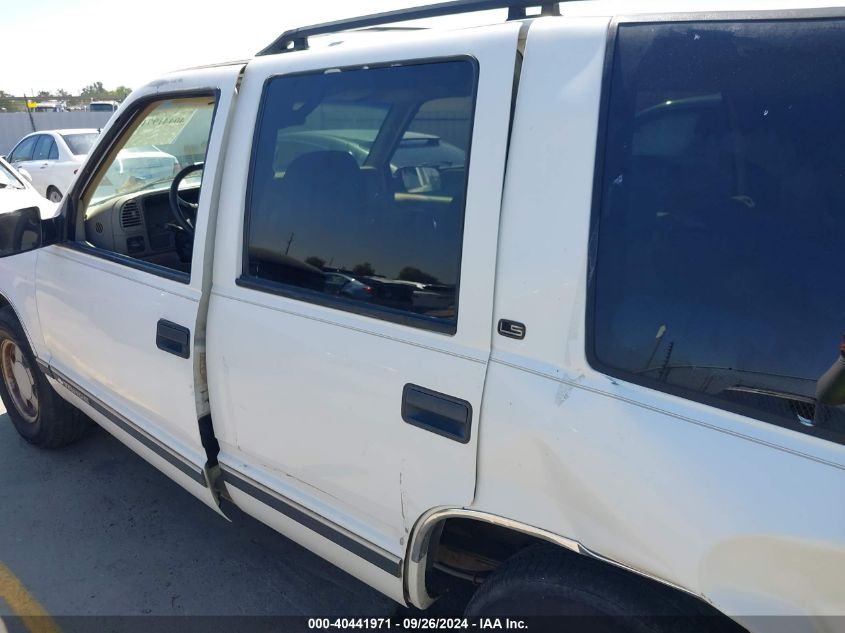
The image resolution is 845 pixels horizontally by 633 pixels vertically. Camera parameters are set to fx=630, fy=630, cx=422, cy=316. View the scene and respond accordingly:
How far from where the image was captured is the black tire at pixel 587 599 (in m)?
1.38

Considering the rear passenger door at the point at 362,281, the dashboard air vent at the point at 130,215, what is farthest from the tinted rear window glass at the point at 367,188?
the dashboard air vent at the point at 130,215

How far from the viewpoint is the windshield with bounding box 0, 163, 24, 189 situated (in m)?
6.63

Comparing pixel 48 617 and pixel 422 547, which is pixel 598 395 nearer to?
pixel 422 547

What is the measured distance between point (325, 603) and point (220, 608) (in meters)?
0.43

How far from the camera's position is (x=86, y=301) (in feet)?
8.96

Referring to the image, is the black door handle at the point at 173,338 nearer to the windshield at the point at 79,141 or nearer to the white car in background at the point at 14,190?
the white car in background at the point at 14,190

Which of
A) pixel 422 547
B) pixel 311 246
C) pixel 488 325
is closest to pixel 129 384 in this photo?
pixel 311 246

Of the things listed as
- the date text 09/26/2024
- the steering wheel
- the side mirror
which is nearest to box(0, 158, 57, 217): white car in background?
the side mirror

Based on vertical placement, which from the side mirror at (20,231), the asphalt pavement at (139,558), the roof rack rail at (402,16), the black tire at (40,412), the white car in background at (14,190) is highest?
the roof rack rail at (402,16)

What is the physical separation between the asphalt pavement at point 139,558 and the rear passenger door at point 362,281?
0.66m

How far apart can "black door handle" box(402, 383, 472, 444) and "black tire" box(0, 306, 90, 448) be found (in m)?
2.68

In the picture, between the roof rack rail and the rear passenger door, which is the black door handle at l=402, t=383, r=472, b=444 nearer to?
the rear passenger door

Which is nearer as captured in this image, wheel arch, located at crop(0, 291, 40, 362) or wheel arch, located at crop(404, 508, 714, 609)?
wheel arch, located at crop(404, 508, 714, 609)

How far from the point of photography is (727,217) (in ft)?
4.17
